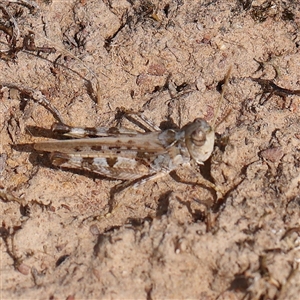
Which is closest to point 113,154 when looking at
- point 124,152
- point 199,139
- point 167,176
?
point 124,152

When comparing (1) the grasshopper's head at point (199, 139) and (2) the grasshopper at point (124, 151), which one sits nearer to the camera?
(1) the grasshopper's head at point (199, 139)

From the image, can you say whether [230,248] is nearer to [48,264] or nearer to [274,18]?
[48,264]

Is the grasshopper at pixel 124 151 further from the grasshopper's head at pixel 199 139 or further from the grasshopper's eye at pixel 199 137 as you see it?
the grasshopper's eye at pixel 199 137

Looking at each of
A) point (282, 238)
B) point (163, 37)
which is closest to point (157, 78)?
point (163, 37)

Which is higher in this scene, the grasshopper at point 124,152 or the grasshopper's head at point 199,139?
the grasshopper's head at point 199,139

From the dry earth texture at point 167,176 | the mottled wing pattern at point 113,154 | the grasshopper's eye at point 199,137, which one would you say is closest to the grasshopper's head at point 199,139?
the grasshopper's eye at point 199,137

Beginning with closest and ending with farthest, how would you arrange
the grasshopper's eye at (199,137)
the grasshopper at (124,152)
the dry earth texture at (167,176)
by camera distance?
the dry earth texture at (167,176) → the grasshopper's eye at (199,137) → the grasshopper at (124,152)

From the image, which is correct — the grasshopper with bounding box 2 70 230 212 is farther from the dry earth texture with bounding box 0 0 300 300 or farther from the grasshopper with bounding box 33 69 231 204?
the dry earth texture with bounding box 0 0 300 300
